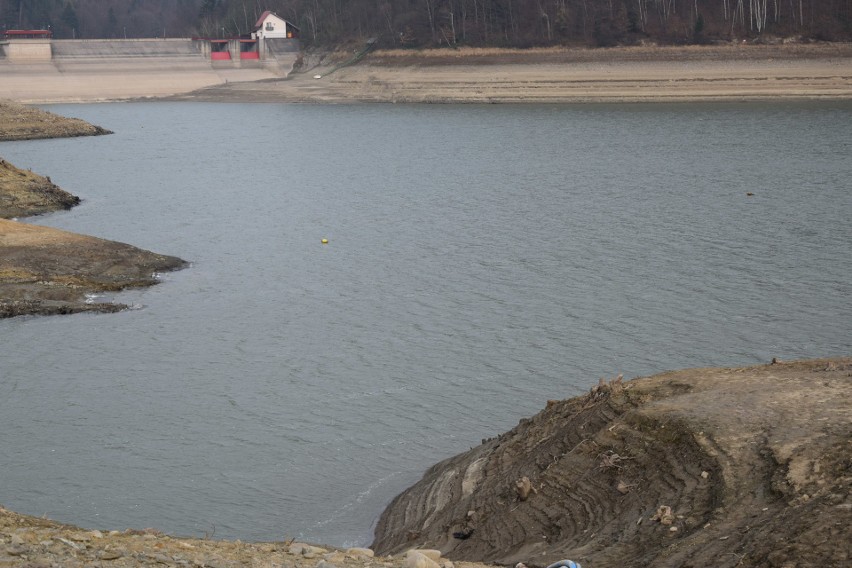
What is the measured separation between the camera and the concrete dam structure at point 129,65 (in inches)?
4343

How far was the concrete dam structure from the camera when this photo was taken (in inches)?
4343

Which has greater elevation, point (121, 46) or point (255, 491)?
point (121, 46)

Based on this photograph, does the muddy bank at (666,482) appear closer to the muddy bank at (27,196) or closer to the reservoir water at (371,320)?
the reservoir water at (371,320)

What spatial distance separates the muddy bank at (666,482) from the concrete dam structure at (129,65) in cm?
10322

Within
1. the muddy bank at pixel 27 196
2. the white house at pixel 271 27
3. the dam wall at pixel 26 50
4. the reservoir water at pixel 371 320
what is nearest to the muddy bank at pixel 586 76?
the white house at pixel 271 27

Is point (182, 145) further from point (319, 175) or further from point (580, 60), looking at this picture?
point (580, 60)

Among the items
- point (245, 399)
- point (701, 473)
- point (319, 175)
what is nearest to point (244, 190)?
point (319, 175)

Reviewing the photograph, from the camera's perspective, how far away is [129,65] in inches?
4594

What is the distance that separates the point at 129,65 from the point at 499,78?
1800 inches

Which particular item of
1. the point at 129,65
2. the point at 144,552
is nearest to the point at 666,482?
the point at 144,552

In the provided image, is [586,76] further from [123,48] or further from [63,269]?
[63,269]

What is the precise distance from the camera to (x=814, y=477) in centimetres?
932

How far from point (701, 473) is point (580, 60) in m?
84.8

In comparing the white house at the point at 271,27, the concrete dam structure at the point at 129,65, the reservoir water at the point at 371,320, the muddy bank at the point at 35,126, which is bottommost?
the reservoir water at the point at 371,320
